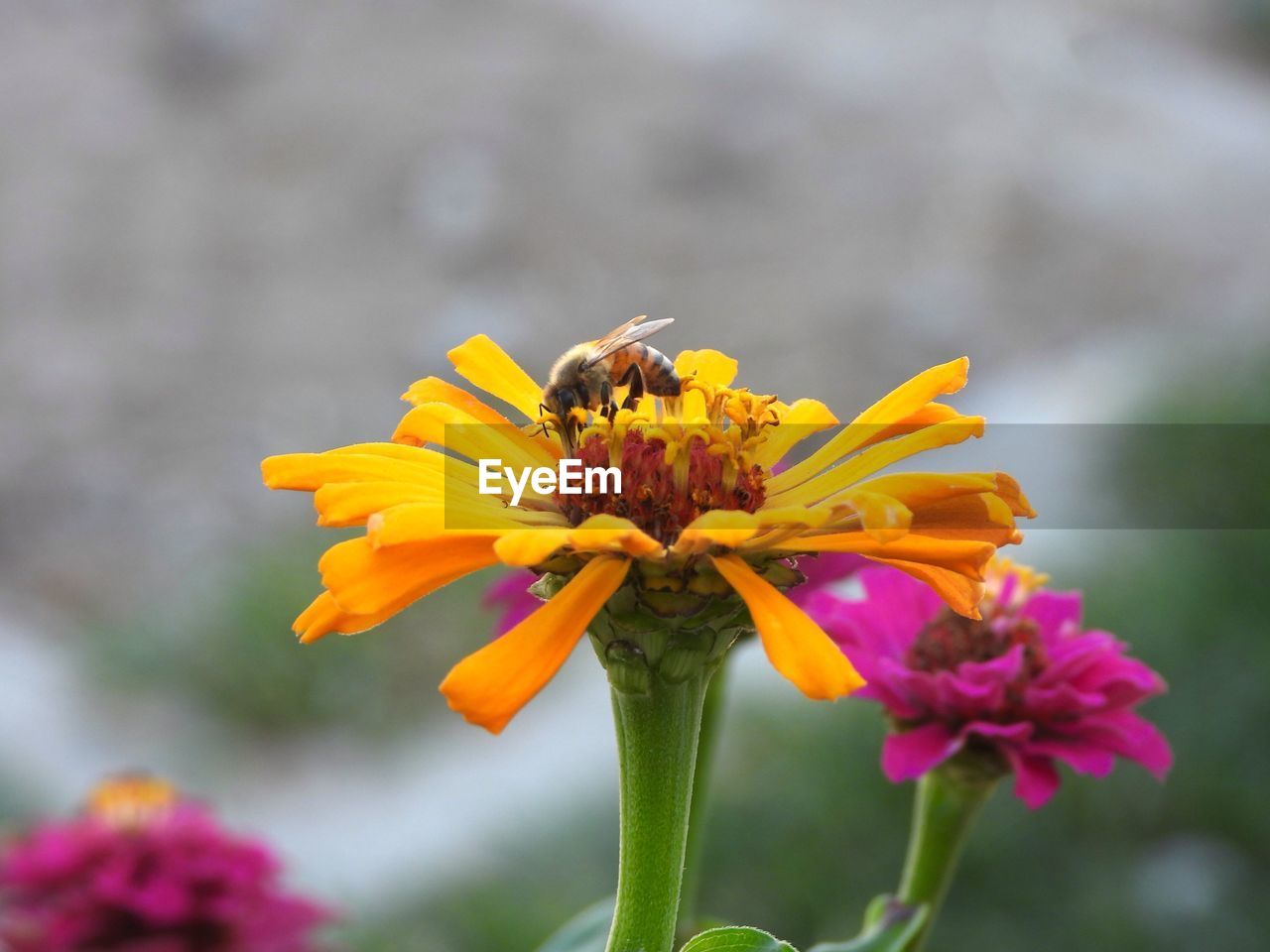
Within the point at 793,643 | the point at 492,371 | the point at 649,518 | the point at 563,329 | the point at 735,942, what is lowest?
the point at 735,942

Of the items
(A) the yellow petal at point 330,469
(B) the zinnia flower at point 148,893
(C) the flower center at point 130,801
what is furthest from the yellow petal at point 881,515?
(C) the flower center at point 130,801

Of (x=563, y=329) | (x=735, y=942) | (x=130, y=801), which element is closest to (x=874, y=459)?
(x=735, y=942)

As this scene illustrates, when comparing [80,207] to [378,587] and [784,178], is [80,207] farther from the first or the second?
[378,587]

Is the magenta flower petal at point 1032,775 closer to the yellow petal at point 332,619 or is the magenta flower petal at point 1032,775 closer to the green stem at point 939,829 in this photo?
the green stem at point 939,829

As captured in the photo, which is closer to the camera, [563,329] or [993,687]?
[993,687]

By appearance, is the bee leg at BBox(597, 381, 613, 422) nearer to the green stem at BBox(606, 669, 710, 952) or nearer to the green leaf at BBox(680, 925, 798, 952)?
the green stem at BBox(606, 669, 710, 952)

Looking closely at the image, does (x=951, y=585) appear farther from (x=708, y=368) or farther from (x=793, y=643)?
(x=708, y=368)

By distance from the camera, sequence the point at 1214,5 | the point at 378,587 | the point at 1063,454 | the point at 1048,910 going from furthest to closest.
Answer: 1. the point at 1214,5
2. the point at 1063,454
3. the point at 1048,910
4. the point at 378,587

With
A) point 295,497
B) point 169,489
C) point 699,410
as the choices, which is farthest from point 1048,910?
point 169,489
